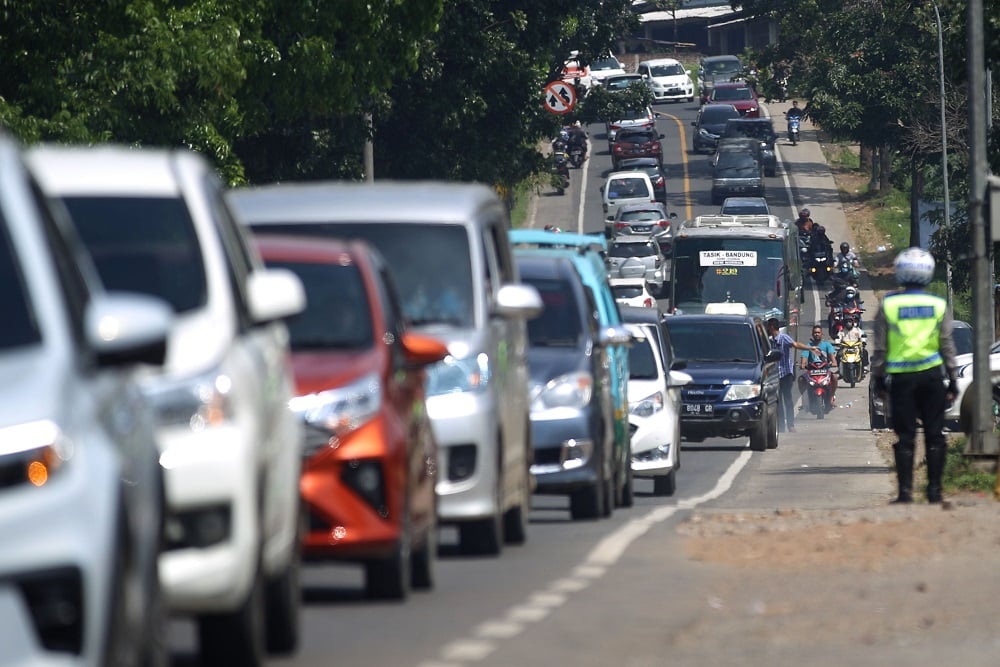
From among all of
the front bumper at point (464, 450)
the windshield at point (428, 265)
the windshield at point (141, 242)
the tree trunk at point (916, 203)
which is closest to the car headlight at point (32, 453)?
the windshield at point (141, 242)

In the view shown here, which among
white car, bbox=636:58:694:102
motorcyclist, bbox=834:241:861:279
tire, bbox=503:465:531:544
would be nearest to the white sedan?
tire, bbox=503:465:531:544

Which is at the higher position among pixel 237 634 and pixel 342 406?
pixel 342 406

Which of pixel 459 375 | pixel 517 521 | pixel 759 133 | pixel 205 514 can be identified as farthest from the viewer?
pixel 759 133

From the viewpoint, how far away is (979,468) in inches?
742

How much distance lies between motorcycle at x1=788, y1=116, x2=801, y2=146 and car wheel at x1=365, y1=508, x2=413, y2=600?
3365 inches

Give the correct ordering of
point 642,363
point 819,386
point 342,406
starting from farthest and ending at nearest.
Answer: point 819,386, point 642,363, point 342,406

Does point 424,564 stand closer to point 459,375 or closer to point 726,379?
point 459,375

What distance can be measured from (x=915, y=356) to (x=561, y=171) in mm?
65225

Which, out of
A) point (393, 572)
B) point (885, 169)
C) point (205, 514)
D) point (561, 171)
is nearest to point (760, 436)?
point (393, 572)

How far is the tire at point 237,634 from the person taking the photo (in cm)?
772

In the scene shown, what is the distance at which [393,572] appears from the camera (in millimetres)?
10438

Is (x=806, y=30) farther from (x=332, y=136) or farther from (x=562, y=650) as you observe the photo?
(x=562, y=650)

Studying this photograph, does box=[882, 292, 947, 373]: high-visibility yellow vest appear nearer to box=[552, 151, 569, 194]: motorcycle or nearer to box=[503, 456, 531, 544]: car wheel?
box=[503, 456, 531, 544]: car wheel

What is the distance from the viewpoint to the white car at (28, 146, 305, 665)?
7.30 m
